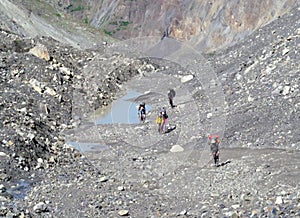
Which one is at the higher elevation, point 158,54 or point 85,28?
point 85,28

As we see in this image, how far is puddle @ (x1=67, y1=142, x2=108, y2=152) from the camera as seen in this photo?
26.2 m

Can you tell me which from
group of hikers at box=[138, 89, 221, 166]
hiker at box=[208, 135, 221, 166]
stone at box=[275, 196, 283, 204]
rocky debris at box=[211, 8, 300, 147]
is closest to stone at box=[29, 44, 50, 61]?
group of hikers at box=[138, 89, 221, 166]

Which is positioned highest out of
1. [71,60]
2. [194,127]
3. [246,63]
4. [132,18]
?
[132,18]

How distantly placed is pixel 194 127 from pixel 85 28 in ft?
110

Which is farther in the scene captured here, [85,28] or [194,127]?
[85,28]

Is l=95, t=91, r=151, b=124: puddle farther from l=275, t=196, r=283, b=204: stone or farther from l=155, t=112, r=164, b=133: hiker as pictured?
l=275, t=196, r=283, b=204: stone

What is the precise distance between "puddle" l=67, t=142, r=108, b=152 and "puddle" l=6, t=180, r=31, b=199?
4511 mm

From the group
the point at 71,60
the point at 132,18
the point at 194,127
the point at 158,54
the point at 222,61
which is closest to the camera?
the point at 194,127

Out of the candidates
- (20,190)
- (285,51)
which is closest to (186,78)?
(285,51)

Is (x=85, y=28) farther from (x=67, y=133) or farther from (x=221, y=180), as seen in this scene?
(x=221, y=180)

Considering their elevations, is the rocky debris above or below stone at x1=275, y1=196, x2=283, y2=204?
above

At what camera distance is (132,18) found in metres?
82.1

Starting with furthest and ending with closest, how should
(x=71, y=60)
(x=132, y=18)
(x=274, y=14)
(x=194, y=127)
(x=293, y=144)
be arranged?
(x=132, y=18)
(x=274, y=14)
(x=71, y=60)
(x=194, y=127)
(x=293, y=144)

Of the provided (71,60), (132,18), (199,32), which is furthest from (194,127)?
(132,18)
